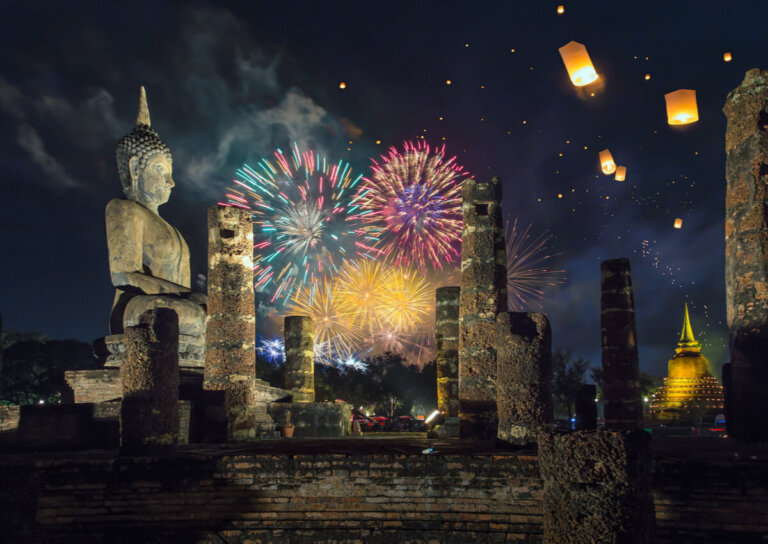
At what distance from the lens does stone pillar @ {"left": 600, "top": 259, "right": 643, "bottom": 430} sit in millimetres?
13617

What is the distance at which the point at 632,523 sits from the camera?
5.14 m

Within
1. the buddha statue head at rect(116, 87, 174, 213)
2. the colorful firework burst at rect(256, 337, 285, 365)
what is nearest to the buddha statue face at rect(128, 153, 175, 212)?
the buddha statue head at rect(116, 87, 174, 213)

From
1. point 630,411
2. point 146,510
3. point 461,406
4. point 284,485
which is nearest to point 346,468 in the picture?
point 284,485

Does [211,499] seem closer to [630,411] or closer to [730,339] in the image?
[730,339]

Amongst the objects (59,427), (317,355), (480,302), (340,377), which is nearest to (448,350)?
(480,302)

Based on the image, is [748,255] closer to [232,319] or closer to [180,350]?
[232,319]

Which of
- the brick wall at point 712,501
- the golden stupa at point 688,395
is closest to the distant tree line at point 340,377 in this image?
the golden stupa at point 688,395

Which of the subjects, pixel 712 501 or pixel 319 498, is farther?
pixel 319 498

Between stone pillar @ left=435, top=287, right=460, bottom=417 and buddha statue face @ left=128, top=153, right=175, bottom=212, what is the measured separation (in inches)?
272

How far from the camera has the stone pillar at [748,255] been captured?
9.73 m

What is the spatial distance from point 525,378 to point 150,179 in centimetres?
1013

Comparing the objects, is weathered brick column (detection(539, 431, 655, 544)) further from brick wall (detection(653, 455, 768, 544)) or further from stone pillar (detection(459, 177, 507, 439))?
stone pillar (detection(459, 177, 507, 439))

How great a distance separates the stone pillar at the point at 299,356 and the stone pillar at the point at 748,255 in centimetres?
1045

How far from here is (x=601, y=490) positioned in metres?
5.18
